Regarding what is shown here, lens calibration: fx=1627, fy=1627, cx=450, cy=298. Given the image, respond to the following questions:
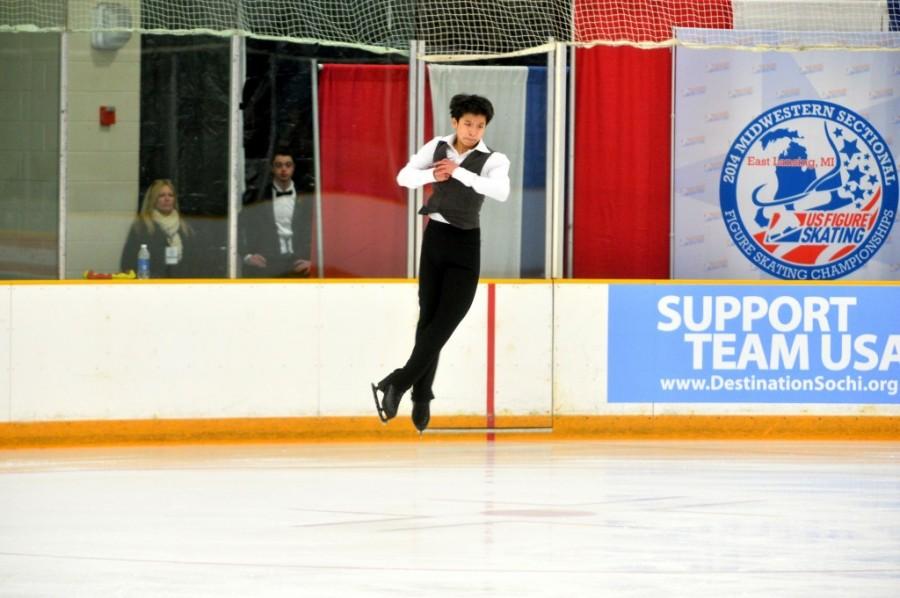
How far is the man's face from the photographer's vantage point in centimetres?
1063

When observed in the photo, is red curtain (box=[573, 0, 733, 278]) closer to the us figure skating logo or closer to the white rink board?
the us figure skating logo

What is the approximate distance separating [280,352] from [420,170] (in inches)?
122

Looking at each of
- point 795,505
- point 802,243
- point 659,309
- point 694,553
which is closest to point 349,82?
point 659,309

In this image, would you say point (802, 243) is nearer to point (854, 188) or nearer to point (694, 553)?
point (854, 188)

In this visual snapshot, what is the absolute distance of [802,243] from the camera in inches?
447

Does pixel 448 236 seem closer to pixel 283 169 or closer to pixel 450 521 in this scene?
pixel 450 521

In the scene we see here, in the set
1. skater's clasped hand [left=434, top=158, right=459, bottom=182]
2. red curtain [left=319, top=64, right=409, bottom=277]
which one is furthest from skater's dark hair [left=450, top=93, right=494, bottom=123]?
red curtain [left=319, top=64, right=409, bottom=277]

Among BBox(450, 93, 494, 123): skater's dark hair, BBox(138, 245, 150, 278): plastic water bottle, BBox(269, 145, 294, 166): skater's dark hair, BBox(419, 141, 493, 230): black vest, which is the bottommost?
BBox(138, 245, 150, 278): plastic water bottle

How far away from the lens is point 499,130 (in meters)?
10.9

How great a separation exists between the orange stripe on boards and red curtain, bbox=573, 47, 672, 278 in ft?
4.02

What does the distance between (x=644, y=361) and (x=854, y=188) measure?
84.0 inches

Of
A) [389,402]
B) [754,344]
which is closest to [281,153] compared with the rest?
[754,344]

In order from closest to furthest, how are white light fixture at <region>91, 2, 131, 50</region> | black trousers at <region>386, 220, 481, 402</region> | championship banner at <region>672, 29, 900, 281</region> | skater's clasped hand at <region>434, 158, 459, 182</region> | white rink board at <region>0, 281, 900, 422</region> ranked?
skater's clasped hand at <region>434, 158, 459, 182</region>, black trousers at <region>386, 220, 481, 402</region>, white rink board at <region>0, 281, 900, 422</region>, white light fixture at <region>91, 2, 131, 50</region>, championship banner at <region>672, 29, 900, 281</region>

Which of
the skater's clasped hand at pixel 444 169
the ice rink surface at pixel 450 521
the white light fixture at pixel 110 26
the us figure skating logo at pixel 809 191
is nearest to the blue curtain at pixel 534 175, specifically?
the us figure skating logo at pixel 809 191
